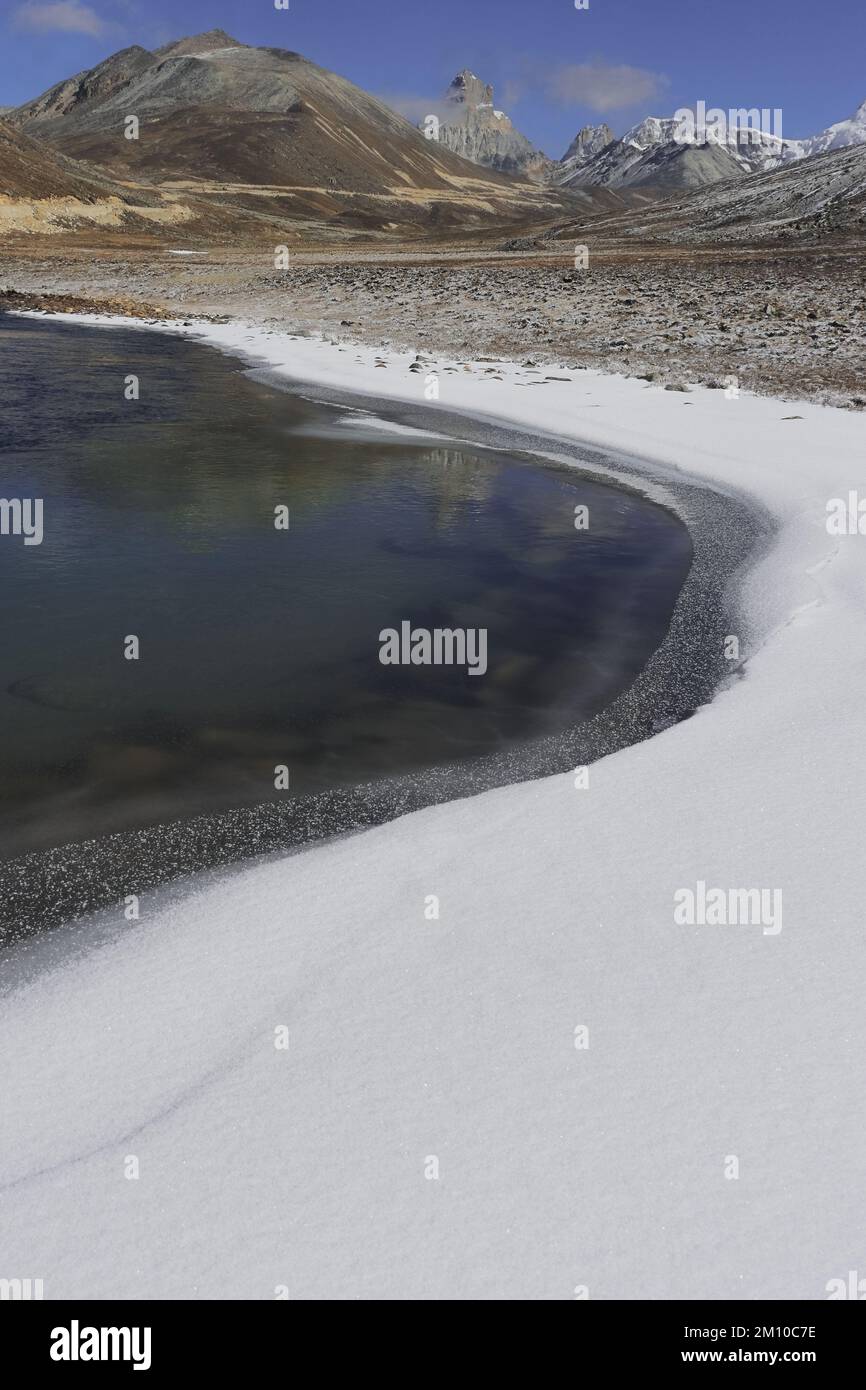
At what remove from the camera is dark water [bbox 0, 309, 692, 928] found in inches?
290

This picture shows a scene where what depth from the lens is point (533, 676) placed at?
360 inches

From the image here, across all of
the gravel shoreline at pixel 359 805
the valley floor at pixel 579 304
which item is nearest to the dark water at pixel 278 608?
the gravel shoreline at pixel 359 805

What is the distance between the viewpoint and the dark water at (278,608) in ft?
24.2

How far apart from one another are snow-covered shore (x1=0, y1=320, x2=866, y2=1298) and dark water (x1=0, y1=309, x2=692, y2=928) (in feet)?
4.45

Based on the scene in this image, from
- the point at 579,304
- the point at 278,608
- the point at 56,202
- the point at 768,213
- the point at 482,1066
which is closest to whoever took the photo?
the point at 482,1066

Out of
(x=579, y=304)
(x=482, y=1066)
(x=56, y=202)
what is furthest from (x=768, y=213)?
(x=482, y=1066)

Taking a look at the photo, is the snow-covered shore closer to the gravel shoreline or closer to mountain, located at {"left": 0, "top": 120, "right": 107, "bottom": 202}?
the gravel shoreline

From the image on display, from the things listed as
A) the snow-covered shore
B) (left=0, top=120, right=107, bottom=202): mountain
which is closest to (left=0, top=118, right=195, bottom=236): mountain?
(left=0, top=120, right=107, bottom=202): mountain

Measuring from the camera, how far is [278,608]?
34.8ft

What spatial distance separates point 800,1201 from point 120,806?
4712 millimetres

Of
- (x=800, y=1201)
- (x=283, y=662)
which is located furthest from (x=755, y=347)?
(x=800, y=1201)

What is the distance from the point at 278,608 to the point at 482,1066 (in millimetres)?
6929

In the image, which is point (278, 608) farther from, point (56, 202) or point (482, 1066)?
point (56, 202)
